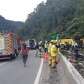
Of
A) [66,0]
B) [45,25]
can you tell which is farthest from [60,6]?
[45,25]

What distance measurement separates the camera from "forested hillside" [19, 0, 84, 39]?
11499 cm

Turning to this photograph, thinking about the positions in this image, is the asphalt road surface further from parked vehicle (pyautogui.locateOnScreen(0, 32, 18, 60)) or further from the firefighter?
parked vehicle (pyautogui.locateOnScreen(0, 32, 18, 60))

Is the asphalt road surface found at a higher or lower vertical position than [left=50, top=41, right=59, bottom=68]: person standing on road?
lower

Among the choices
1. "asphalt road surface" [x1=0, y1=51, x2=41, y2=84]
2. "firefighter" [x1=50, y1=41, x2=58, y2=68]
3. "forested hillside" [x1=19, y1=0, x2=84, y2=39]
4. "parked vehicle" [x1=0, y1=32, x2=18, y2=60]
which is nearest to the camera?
"asphalt road surface" [x1=0, y1=51, x2=41, y2=84]

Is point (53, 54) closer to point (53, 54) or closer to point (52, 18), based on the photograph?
point (53, 54)

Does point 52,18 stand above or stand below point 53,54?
above

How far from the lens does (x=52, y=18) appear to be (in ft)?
431

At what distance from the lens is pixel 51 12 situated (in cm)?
13275

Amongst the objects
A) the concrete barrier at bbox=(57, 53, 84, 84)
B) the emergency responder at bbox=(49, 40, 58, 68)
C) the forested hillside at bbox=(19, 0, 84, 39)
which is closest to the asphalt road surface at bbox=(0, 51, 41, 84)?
the emergency responder at bbox=(49, 40, 58, 68)

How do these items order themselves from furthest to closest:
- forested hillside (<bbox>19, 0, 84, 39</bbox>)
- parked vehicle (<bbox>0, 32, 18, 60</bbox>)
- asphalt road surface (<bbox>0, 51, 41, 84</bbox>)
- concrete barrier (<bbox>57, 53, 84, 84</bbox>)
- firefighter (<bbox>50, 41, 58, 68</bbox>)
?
forested hillside (<bbox>19, 0, 84, 39</bbox>)
parked vehicle (<bbox>0, 32, 18, 60</bbox>)
firefighter (<bbox>50, 41, 58, 68</bbox>)
asphalt road surface (<bbox>0, 51, 41, 84</bbox>)
concrete barrier (<bbox>57, 53, 84, 84</bbox>)

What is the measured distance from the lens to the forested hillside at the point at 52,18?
377 ft

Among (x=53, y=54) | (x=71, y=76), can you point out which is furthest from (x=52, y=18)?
(x=71, y=76)

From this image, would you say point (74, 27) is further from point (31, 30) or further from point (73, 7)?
point (31, 30)

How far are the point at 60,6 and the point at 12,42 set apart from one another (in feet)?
263
